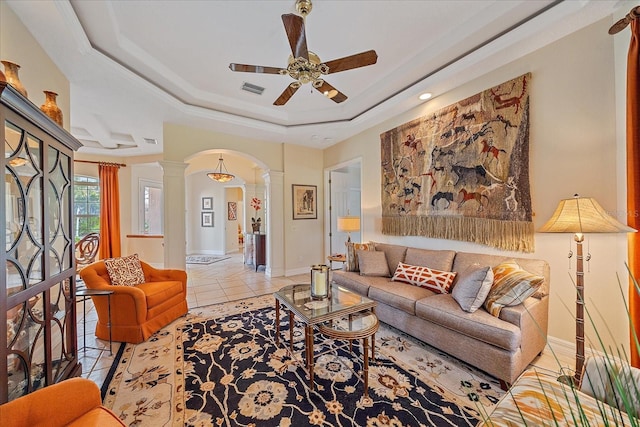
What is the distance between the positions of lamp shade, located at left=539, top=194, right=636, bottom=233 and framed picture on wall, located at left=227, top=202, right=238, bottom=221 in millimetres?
8297

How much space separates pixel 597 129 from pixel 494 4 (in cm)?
135

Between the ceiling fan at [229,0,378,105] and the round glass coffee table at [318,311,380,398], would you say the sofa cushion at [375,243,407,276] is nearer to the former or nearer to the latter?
the round glass coffee table at [318,311,380,398]

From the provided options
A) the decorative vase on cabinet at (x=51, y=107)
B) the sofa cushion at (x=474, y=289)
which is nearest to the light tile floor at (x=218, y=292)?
the sofa cushion at (x=474, y=289)

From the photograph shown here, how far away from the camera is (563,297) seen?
2.43 metres

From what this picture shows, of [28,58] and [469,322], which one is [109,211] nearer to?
[28,58]

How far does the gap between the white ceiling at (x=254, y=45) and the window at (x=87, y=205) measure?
9.03ft

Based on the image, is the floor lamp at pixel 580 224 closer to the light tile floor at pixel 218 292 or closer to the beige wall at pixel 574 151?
the beige wall at pixel 574 151

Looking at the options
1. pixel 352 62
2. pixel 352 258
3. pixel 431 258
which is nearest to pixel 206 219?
pixel 352 258

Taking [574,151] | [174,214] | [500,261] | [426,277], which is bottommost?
[426,277]

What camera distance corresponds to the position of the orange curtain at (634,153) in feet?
6.32

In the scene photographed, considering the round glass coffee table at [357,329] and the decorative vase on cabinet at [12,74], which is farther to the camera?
the round glass coffee table at [357,329]

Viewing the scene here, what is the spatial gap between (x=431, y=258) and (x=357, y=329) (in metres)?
1.60

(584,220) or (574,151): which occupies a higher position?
(574,151)

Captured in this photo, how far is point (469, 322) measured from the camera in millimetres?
2180
